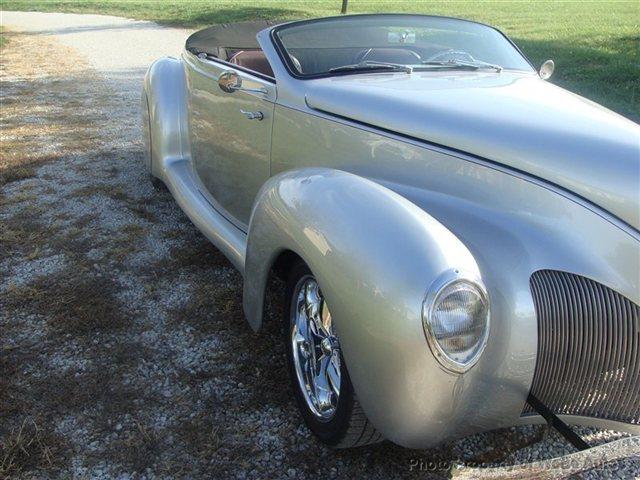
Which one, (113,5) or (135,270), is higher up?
(135,270)

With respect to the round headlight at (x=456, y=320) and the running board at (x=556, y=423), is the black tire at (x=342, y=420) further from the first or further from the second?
the running board at (x=556, y=423)

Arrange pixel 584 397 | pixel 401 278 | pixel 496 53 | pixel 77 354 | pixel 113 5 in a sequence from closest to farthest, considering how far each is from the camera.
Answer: pixel 401 278 < pixel 584 397 < pixel 77 354 < pixel 496 53 < pixel 113 5

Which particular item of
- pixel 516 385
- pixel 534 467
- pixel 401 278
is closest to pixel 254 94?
pixel 401 278

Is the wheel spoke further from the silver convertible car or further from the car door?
the car door

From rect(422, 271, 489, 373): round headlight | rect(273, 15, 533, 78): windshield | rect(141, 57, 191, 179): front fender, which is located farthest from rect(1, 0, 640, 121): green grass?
rect(422, 271, 489, 373): round headlight

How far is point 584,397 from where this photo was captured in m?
1.97

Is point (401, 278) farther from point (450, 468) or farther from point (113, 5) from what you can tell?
point (113, 5)

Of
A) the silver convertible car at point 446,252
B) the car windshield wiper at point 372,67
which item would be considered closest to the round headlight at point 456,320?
the silver convertible car at point 446,252

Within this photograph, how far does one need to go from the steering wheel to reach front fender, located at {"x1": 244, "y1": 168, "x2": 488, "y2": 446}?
1419 millimetres

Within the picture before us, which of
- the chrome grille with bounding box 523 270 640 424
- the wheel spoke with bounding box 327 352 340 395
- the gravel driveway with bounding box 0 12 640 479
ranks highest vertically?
the chrome grille with bounding box 523 270 640 424

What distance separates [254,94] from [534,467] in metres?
2.22

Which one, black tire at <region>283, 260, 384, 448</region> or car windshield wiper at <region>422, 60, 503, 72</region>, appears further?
car windshield wiper at <region>422, 60, 503, 72</region>

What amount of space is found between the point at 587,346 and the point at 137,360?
195 cm

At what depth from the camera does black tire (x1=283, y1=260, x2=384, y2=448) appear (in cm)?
212
